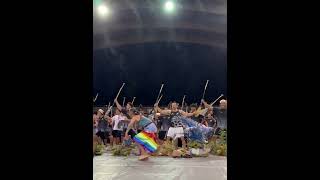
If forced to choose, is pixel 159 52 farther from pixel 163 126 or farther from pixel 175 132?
pixel 175 132

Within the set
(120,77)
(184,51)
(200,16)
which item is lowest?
(120,77)

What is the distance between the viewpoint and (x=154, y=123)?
751cm

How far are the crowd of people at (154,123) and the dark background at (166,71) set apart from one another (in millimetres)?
360

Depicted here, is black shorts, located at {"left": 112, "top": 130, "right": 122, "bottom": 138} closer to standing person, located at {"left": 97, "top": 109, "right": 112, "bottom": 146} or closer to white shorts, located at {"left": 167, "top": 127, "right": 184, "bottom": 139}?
standing person, located at {"left": 97, "top": 109, "right": 112, "bottom": 146}

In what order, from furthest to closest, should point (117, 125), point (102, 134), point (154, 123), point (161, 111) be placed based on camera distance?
point (102, 134) < point (117, 125) < point (161, 111) < point (154, 123)

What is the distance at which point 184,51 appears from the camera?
28.7 feet

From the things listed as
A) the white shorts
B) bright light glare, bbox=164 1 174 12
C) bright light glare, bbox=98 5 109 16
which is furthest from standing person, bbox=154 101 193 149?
bright light glare, bbox=98 5 109 16

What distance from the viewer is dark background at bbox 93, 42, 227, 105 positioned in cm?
870

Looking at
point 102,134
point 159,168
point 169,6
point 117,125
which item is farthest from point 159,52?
point 159,168

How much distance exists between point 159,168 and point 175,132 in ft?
5.26
